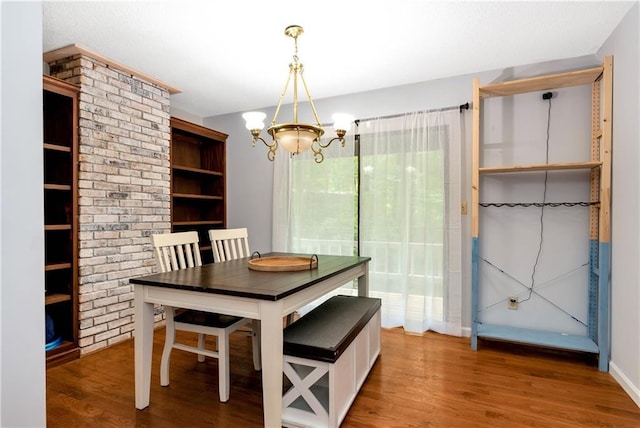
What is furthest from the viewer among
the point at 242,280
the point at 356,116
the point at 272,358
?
the point at 356,116

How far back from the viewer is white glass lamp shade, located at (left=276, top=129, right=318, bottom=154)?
2137mm

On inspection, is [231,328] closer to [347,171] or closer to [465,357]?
[465,357]

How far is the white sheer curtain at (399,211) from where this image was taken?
3.08 m

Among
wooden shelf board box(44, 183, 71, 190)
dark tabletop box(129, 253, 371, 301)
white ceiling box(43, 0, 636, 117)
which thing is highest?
white ceiling box(43, 0, 636, 117)

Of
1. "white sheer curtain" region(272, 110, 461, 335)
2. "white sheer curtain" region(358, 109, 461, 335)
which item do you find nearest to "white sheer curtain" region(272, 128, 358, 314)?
"white sheer curtain" region(272, 110, 461, 335)

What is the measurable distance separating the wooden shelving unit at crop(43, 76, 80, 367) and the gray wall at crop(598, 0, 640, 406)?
12.5 ft

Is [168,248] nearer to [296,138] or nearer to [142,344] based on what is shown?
[142,344]

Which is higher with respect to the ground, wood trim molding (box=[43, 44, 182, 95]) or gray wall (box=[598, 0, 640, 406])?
wood trim molding (box=[43, 44, 182, 95])

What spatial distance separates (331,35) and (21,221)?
2.15 m

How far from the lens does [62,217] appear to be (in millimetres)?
2688

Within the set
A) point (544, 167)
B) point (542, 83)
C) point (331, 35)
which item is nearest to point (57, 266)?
point (331, 35)

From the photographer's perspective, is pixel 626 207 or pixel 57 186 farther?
pixel 57 186

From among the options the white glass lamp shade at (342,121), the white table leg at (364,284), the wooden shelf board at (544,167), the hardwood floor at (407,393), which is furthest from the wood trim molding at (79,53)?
the wooden shelf board at (544,167)

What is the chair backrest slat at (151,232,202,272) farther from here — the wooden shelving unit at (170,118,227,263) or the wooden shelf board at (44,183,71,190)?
the wooden shelving unit at (170,118,227,263)
